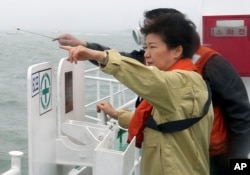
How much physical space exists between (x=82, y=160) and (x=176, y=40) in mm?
699

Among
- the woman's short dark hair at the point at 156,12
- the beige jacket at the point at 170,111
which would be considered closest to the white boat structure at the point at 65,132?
the beige jacket at the point at 170,111

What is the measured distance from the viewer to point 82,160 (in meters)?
1.88

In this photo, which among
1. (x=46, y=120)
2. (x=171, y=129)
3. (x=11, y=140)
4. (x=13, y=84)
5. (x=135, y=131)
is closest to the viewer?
(x=171, y=129)

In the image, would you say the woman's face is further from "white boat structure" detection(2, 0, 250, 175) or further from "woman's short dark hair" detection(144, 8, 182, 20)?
"white boat structure" detection(2, 0, 250, 175)

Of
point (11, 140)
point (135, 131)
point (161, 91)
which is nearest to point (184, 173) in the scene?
point (135, 131)

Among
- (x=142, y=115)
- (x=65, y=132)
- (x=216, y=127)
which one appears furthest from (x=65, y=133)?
(x=216, y=127)

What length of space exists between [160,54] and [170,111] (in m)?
0.20

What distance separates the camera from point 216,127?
1.77m

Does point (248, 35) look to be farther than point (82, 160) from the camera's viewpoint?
Yes

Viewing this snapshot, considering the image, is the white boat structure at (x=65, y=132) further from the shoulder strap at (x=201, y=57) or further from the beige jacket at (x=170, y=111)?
the shoulder strap at (x=201, y=57)

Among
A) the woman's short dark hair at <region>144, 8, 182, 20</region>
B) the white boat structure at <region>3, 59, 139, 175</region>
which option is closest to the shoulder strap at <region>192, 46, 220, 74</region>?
the woman's short dark hair at <region>144, 8, 182, 20</region>

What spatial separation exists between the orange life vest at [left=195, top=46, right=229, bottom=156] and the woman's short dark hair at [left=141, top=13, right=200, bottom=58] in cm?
22

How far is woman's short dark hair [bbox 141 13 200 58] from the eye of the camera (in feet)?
4.85

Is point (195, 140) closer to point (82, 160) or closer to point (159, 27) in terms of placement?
point (159, 27)
